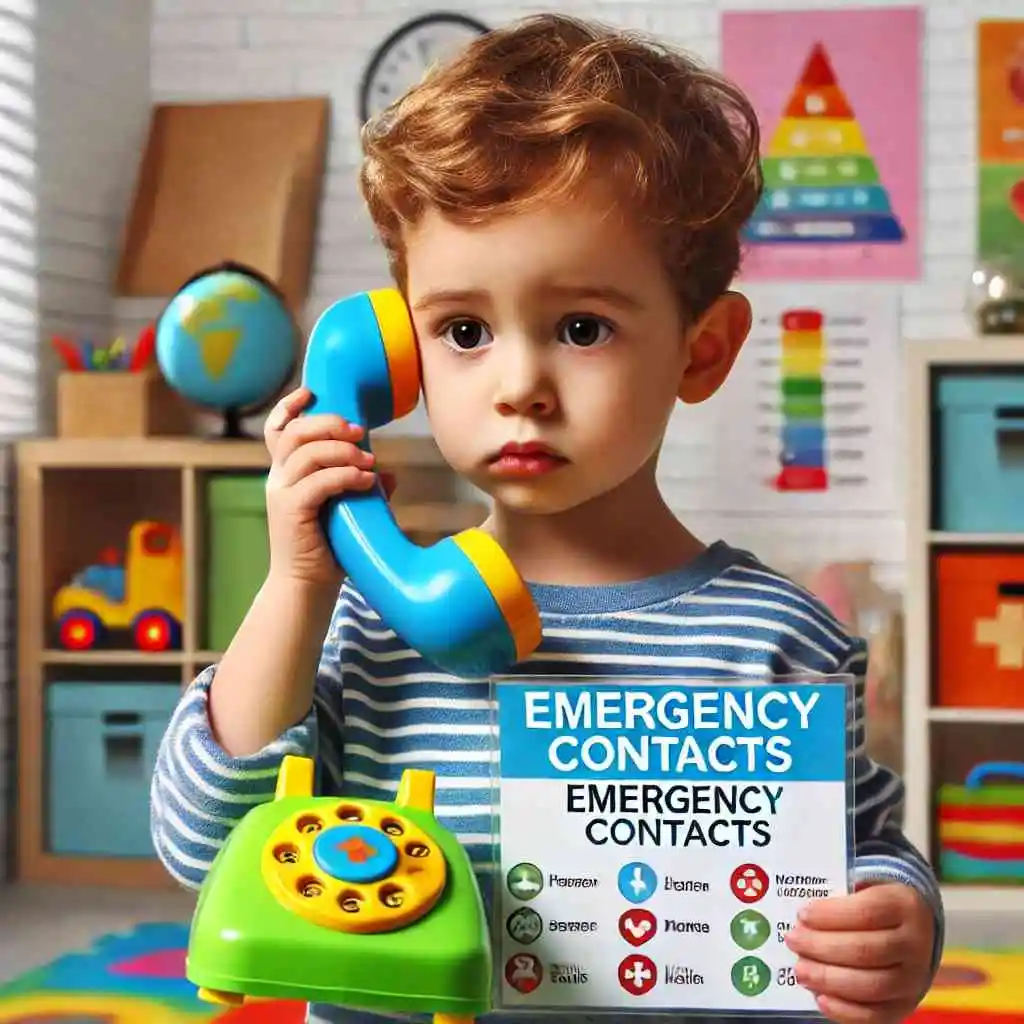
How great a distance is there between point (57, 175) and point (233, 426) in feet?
2.00

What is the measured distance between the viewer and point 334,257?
3197 millimetres

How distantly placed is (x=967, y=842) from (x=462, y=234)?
90.6 inches

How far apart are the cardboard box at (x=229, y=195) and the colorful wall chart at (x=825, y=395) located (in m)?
0.89

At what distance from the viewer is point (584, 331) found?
0.72 meters

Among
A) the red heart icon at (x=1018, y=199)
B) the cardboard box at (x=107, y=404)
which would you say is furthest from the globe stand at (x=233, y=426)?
the red heart icon at (x=1018, y=199)

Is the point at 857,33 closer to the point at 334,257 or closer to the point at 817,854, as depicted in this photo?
the point at 334,257

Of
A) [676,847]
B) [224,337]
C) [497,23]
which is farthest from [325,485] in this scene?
[497,23]

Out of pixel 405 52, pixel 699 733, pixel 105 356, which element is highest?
pixel 405 52

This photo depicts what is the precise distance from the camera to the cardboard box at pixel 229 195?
312 centimetres

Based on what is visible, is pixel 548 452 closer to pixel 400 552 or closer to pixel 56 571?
pixel 400 552

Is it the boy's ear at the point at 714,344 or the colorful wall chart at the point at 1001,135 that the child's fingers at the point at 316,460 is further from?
the colorful wall chart at the point at 1001,135

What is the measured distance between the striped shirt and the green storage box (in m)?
1.99

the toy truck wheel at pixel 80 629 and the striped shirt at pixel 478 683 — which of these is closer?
the striped shirt at pixel 478 683

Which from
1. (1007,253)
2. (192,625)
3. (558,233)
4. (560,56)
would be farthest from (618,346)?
(1007,253)
